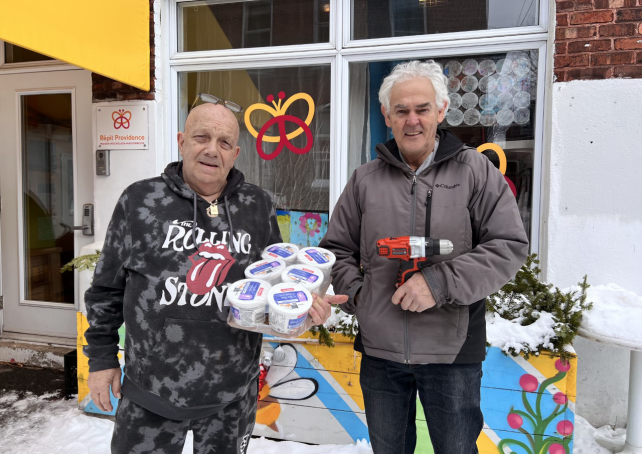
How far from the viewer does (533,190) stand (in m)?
3.55

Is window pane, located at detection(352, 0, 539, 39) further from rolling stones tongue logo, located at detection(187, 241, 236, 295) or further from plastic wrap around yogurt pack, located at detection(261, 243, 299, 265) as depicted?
rolling stones tongue logo, located at detection(187, 241, 236, 295)

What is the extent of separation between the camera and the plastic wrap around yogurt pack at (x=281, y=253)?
1.88 metres

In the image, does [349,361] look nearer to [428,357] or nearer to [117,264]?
[428,357]

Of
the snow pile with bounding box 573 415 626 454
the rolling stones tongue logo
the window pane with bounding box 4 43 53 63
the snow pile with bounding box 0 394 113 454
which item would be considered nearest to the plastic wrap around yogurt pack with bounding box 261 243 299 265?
the rolling stones tongue logo

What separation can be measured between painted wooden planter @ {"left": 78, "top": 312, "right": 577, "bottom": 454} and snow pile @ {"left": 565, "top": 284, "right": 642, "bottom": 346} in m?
0.24

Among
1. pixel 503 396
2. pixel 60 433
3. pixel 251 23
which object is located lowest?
pixel 60 433

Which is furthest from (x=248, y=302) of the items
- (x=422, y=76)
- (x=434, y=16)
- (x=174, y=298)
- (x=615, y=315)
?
(x=434, y=16)

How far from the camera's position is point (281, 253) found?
1.92m

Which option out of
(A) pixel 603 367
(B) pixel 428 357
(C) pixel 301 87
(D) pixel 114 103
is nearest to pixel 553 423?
(A) pixel 603 367

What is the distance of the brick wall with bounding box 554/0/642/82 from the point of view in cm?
310

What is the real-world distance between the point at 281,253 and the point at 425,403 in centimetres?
85

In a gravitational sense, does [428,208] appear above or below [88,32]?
below

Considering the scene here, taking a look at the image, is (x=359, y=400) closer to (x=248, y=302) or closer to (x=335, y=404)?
(x=335, y=404)

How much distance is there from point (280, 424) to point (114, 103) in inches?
120
